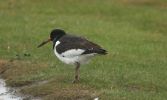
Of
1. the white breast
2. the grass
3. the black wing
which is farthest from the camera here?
the grass

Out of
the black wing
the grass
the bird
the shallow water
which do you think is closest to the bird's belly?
the bird

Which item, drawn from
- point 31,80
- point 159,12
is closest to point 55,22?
point 159,12

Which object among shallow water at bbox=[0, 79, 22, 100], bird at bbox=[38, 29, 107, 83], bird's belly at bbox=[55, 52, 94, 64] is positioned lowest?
shallow water at bbox=[0, 79, 22, 100]

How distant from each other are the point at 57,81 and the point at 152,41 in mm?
8285

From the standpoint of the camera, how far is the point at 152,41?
2458cm

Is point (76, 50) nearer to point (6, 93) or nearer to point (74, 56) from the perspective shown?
point (74, 56)

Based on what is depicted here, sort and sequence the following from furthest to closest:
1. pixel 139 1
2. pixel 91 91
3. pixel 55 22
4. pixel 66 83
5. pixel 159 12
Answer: pixel 139 1, pixel 159 12, pixel 55 22, pixel 66 83, pixel 91 91

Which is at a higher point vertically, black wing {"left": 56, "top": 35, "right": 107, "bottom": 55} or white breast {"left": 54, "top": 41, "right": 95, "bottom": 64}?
black wing {"left": 56, "top": 35, "right": 107, "bottom": 55}

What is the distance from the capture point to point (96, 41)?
78.3 ft

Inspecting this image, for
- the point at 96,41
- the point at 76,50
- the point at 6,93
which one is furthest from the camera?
the point at 96,41

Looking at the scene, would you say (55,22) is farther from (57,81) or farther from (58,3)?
(57,81)

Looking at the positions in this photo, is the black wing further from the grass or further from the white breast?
the grass

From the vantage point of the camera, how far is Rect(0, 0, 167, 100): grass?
16375mm

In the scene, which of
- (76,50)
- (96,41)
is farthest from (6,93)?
(96,41)
